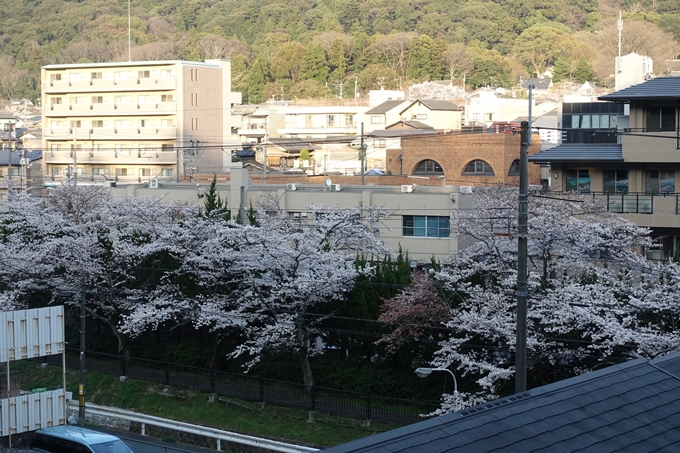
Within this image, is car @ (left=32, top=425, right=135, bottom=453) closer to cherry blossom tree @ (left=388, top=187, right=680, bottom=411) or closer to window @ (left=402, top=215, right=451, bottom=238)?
cherry blossom tree @ (left=388, top=187, right=680, bottom=411)

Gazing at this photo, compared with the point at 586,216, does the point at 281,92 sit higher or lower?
higher

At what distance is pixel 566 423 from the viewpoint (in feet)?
20.8

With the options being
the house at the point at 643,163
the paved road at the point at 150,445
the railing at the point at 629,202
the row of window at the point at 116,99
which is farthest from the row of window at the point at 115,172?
the paved road at the point at 150,445

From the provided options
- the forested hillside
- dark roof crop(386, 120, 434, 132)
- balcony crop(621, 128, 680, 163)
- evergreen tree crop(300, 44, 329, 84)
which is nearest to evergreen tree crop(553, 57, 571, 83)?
the forested hillside

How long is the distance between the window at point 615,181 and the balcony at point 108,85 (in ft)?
113

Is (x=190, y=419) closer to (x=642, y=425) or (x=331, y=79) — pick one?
(x=642, y=425)

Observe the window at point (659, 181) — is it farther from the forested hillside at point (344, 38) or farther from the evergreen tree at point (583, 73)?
the evergreen tree at point (583, 73)

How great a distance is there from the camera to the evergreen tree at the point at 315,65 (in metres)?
89.1

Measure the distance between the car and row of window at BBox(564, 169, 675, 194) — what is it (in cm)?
1573

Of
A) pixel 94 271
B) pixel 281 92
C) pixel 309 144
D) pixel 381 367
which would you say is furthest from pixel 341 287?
pixel 281 92

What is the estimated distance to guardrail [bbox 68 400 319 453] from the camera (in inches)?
716

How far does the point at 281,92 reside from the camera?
8869cm

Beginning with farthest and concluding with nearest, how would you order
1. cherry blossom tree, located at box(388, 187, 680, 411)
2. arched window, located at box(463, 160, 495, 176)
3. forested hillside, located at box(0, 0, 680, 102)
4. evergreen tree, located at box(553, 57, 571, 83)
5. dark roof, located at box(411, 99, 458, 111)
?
evergreen tree, located at box(553, 57, 571, 83), forested hillside, located at box(0, 0, 680, 102), dark roof, located at box(411, 99, 458, 111), arched window, located at box(463, 160, 495, 176), cherry blossom tree, located at box(388, 187, 680, 411)

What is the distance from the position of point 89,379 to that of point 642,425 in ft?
66.6
